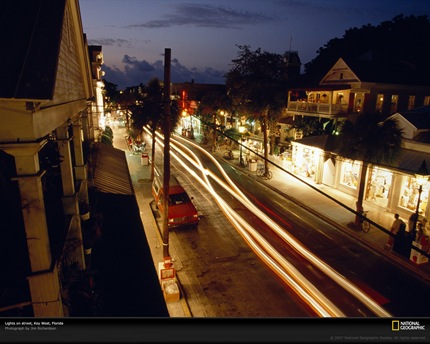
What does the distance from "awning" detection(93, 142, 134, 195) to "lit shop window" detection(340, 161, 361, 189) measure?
1490cm

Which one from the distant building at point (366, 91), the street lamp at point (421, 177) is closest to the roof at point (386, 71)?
the distant building at point (366, 91)

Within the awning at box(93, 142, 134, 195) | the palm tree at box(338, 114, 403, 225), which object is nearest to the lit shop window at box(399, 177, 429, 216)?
the palm tree at box(338, 114, 403, 225)

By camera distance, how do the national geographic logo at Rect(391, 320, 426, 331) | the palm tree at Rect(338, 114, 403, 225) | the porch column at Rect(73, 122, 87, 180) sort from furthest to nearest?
the palm tree at Rect(338, 114, 403, 225) → the porch column at Rect(73, 122, 87, 180) → the national geographic logo at Rect(391, 320, 426, 331)

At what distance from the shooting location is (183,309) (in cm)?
955

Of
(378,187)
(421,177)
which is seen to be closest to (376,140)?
(421,177)

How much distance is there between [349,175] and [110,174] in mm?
16255

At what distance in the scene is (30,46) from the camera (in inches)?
133

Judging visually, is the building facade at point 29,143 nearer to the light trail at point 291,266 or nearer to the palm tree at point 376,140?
the light trail at point 291,266

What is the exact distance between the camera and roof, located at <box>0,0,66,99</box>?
9.80 feet

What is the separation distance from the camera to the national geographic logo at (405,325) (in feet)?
11.5

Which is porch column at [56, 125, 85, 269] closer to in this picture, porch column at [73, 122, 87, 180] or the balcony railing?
porch column at [73, 122, 87, 180]

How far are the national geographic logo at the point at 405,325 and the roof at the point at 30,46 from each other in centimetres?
462

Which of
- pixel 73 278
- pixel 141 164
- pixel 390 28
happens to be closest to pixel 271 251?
pixel 73 278

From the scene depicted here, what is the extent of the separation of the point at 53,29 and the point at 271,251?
11.1 m
